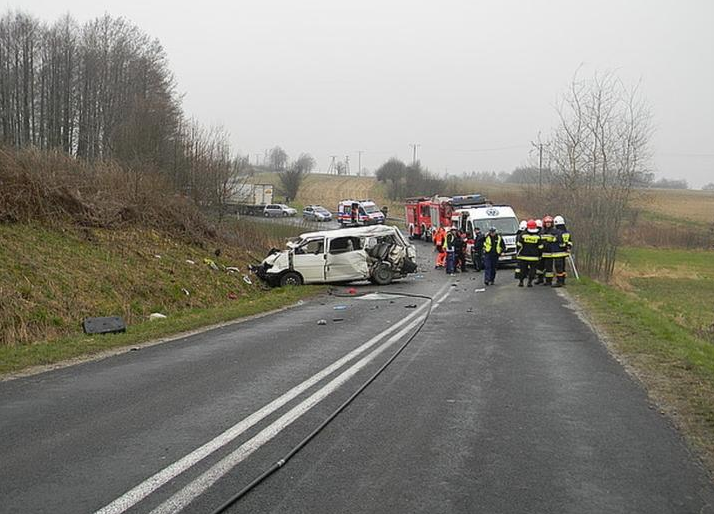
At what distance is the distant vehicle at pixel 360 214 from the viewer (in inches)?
2217

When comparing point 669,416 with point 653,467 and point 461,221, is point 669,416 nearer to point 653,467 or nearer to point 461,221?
point 653,467

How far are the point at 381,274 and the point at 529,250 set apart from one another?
4826 mm

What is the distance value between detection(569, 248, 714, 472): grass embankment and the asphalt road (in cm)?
27

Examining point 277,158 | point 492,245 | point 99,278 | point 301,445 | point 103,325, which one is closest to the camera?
point 301,445

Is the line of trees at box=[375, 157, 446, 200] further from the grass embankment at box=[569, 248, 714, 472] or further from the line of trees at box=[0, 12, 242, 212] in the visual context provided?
the grass embankment at box=[569, 248, 714, 472]

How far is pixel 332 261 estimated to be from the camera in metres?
22.7

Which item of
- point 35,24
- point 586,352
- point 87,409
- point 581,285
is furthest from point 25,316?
point 35,24

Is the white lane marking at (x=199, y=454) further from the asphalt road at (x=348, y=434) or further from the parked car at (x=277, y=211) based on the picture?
the parked car at (x=277, y=211)

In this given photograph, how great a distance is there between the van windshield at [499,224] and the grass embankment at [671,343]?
14.7 feet

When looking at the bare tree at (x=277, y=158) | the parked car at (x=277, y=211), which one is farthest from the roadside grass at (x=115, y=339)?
the bare tree at (x=277, y=158)

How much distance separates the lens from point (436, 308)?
53.7 feet

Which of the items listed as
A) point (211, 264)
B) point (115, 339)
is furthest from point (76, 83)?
point (115, 339)

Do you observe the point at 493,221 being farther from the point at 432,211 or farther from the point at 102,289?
the point at 102,289

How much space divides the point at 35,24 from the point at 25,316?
4580 centimetres
